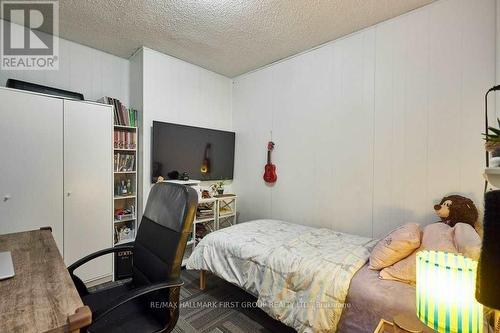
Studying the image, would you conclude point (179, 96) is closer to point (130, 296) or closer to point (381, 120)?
point (381, 120)

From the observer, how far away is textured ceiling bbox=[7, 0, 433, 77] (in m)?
2.07

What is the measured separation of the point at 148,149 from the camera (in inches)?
113

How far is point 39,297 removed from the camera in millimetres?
898

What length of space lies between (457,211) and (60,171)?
11.0 feet

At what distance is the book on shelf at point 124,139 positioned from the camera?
2705 mm

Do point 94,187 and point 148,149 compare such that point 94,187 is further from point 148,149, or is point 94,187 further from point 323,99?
point 323,99

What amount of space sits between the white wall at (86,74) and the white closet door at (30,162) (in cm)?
54

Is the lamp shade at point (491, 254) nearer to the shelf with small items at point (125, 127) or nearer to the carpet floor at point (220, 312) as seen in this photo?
the carpet floor at point (220, 312)

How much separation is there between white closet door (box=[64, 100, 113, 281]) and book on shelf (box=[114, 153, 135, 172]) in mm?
159

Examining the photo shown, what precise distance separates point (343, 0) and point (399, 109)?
3.51 feet

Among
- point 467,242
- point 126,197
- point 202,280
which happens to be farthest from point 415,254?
point 126,197

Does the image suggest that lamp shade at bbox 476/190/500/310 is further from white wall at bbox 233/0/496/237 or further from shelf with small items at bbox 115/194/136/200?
shelf with small items at bbox 115/194/136/200

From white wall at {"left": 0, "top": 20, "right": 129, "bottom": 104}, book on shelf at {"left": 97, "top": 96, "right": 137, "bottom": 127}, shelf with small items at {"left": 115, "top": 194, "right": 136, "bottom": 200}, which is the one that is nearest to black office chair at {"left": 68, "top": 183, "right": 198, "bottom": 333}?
shelf with small items at {"left": 115, "top": 194, "right": 136, "bottom": 200}

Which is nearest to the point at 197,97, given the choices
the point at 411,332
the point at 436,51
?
the point at 436,51
